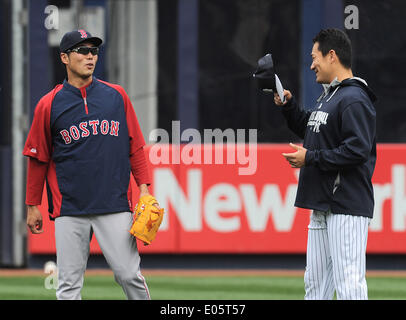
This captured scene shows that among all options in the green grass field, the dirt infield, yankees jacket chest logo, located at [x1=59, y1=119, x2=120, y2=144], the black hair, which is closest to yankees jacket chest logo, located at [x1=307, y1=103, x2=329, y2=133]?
the black hair

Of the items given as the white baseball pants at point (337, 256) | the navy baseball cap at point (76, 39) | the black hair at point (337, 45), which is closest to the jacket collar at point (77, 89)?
the navy baseball cap at point (76, 39)

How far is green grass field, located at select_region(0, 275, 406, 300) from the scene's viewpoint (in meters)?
8.75

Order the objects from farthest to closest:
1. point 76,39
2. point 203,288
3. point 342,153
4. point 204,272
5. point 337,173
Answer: point 204,272 < point 203,288 < point 76,39 < point 337,173 < point 342,153

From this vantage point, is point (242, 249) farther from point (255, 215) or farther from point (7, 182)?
point (7, 182)

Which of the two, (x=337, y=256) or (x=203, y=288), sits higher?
(x=337, y=256)

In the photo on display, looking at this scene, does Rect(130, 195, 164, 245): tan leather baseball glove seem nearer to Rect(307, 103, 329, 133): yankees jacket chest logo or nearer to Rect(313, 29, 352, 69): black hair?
Rect(307, 103, 329, 133): yankees jacket chest logo

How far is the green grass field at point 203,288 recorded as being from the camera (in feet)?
28.7

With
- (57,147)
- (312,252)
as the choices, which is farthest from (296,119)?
(57,147)

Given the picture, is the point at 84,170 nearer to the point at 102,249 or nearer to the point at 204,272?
the point at 102,249

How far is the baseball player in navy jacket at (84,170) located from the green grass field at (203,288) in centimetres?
283

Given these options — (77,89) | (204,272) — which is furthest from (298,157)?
(204,272)

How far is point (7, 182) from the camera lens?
38.4 ft

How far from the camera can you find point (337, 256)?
555 centimetres

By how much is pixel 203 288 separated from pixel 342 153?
4.32 metres
